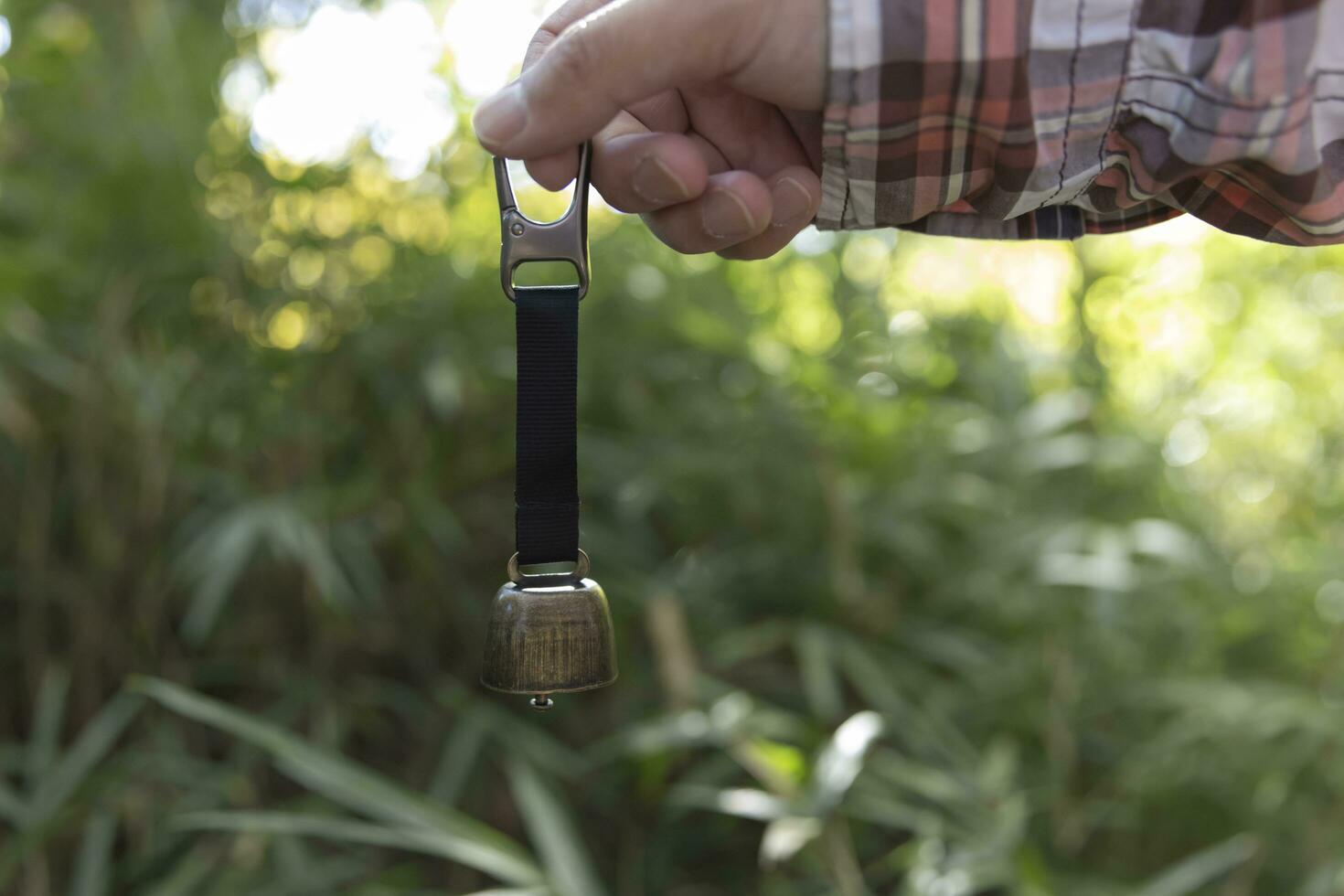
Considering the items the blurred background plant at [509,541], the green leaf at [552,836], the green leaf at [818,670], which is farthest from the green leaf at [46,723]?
the green leaf at [818,670]

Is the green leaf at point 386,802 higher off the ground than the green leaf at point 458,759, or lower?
higher

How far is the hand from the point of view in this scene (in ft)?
1.37

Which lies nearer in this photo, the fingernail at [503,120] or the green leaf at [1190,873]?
the fingernail at [503,120]

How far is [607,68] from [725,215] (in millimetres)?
117

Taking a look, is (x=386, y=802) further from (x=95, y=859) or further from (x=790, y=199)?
(x=790, y=199)

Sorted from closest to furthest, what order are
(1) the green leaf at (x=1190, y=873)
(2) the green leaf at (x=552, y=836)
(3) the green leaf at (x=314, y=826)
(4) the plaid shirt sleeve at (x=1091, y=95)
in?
(4) the plaid shirt sleeve at (x=1091, y=95) → (3) the green leaf at (x=314, y=826) → (2) the green leaf at (x=552, y=836) → (1) the green leaf at (x=1190, y=873)

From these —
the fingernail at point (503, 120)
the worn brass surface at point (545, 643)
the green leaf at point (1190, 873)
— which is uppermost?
the fingernail at point (503, 120)

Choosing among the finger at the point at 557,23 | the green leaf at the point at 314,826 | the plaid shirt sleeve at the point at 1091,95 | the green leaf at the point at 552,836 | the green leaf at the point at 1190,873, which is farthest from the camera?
the green leaf at the point at 1190,873

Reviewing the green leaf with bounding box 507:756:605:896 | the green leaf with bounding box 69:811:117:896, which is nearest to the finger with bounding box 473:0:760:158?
the green leaf with bounding box 507:756:605:896

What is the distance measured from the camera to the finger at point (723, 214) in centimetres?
52

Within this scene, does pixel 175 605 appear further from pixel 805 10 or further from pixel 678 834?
pixel 805 10

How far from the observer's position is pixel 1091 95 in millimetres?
427

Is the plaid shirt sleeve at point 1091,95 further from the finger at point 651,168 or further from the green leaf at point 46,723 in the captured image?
the green leaf at point 46,723

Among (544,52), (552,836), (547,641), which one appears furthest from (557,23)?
(552,836)
